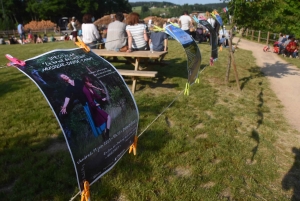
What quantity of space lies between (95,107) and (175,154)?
209 centimetres

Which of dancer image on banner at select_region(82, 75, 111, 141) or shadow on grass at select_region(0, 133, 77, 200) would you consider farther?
shadow on grass at select_region(0, 133, 77, 200)

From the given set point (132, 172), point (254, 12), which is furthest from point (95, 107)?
point (254, 12)

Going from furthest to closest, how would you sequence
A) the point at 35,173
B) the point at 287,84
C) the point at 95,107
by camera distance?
the point at 287,84
the point at 35,173
the point at 95,107

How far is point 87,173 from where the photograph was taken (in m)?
1.77

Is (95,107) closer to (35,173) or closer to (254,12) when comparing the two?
(35,173)

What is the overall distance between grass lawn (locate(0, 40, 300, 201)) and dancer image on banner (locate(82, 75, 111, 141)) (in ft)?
4.00

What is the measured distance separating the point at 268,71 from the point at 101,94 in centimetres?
943

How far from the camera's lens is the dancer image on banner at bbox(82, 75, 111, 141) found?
1.81m

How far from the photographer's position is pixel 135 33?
6.63 m

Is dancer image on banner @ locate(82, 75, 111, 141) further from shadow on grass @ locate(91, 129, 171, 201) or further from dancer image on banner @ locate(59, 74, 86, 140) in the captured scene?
shadow on grass @ locate(91, 129, 171, 201)

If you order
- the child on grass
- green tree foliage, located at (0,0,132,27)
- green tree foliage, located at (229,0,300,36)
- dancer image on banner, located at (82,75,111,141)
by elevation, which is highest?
green tree foliage, located at (0,0,132,27)

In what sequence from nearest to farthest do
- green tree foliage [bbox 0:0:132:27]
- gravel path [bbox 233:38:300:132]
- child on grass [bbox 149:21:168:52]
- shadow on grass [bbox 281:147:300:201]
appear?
shadow on grass [bbox 281:147:300:201] → gravel path [bbox 233:38:300:132] → child on grass [bbox 149:21:168:52] → green tree foliage [bbox 0:0:132:27]

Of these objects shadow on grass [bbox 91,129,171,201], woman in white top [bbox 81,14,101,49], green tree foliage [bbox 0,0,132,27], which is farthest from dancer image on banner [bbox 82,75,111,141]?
green tree foliage [bbox 0,0,132,27]

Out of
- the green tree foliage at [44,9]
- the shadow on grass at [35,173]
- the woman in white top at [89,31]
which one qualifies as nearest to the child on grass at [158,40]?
the woman in white top at [89,31]
